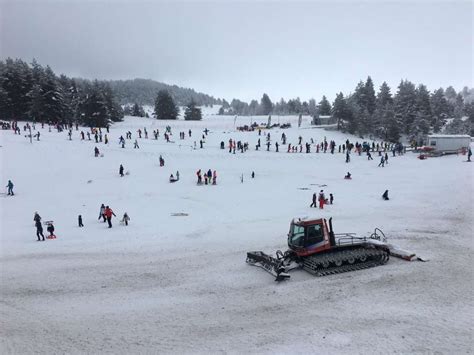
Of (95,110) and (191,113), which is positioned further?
(191,113)

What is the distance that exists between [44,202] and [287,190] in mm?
19283

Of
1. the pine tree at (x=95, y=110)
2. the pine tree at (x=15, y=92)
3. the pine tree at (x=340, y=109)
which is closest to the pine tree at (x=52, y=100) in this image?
the pine tree at (x=15, y=92)

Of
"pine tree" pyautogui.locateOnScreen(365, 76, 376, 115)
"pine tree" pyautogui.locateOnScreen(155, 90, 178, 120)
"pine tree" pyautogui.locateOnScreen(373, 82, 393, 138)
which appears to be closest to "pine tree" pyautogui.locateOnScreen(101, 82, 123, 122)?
"pine tree" pyautogui.locateOnScreen(155, 90, 178, 120)

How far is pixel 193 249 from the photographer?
18.2 m

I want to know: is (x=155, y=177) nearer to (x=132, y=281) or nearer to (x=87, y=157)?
(x=87, y=157)

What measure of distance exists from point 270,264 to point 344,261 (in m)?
3.07

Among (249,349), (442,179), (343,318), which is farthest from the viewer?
(442,179)

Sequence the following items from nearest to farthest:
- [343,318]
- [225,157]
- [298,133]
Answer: [343,318], [225,157], [298,133]

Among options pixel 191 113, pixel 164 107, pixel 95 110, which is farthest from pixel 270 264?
pixel 191 113

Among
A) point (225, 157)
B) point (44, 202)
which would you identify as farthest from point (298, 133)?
point (44, 202)

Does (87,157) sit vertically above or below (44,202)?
above

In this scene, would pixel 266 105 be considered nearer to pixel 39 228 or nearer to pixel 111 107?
pixel 111 107

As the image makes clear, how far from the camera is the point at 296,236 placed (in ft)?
51.8

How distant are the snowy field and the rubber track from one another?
43cm
